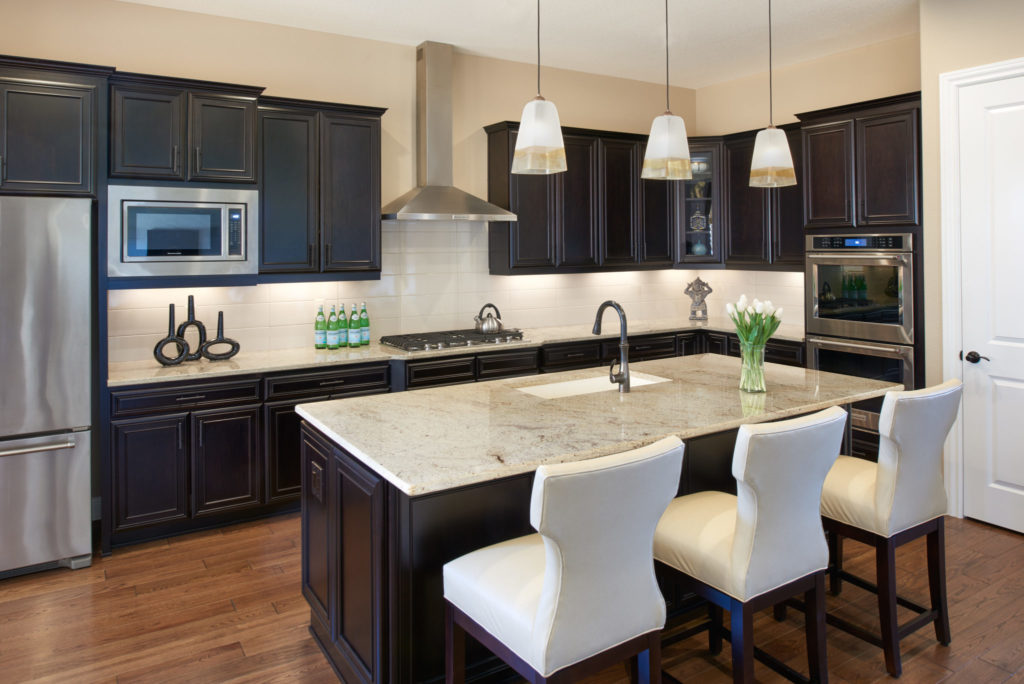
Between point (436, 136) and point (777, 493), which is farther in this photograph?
point (436, 136)

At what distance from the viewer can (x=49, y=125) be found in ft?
11.6

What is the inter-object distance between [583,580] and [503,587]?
0.26 metres

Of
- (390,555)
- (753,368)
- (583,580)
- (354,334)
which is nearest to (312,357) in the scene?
(354,334)

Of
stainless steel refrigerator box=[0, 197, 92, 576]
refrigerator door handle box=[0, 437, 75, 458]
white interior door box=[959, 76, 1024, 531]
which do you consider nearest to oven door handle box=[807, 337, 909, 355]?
white interior door box=[959, 76, 1024, 531]

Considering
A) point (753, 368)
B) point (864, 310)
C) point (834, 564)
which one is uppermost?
point (864, 310)

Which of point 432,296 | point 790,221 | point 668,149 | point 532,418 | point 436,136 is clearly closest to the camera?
point 532,418

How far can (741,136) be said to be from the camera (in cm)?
591

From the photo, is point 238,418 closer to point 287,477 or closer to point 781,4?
point 287,477

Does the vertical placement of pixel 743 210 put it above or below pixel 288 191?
above

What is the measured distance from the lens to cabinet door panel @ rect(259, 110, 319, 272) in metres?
4.40

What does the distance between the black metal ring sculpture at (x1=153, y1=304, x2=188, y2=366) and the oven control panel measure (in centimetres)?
413

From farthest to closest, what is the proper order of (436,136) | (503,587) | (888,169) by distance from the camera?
(436,136)
(888,169)
(503,587)

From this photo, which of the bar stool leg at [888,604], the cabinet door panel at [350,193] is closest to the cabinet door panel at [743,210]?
the cabinet door panel at [350,193]

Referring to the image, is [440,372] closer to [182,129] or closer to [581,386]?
[581,386]
